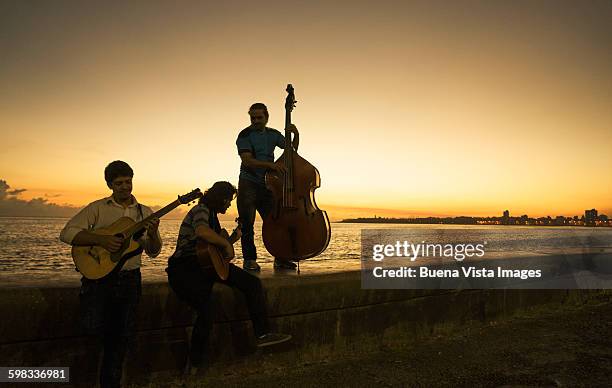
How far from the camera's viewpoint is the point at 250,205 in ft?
14.5

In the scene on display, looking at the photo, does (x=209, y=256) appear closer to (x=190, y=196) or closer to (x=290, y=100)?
(x=190, y=196)

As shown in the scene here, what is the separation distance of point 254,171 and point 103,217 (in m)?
1.86

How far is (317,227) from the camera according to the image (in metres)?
4.04

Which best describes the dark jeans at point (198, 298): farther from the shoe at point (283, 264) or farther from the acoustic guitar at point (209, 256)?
the shoe at point (283, 264)

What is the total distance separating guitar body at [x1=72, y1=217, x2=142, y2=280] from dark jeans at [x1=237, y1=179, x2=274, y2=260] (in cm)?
156

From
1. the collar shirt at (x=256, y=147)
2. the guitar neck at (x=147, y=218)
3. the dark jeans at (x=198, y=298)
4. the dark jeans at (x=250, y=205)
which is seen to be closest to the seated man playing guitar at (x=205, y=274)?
the dark jeans at (x=198, y=298)

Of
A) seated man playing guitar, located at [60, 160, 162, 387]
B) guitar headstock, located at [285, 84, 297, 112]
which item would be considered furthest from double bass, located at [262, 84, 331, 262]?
seated man playing guitar, located at [60, 160, 162, 387]

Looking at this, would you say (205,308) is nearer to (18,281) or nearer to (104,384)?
(104,384)

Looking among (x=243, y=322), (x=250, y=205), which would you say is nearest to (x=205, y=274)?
(x=243, y=322)

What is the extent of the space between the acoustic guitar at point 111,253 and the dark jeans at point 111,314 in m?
0.08

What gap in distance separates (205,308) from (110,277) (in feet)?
2.45

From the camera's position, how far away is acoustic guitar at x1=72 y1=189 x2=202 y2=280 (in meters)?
2.68

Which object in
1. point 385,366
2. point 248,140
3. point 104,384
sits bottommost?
point 385,366

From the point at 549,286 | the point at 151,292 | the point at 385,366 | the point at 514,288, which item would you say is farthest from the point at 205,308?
the point at 549,286
